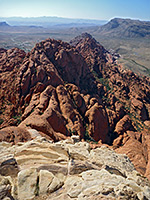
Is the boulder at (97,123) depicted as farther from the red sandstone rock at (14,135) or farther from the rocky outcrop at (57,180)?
the rocky outcrop at (57,180)

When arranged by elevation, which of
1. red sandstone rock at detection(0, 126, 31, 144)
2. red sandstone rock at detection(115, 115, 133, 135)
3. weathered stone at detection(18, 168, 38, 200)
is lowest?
red sandstone rock at detection(115, 115, 133, 135)

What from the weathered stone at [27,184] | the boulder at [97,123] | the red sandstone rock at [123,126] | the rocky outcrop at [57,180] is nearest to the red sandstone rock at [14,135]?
the rocky outcrop at [57,180]

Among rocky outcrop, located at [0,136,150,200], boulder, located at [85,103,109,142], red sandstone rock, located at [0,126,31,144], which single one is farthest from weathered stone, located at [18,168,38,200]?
boulder, located at [85,103,109,142]

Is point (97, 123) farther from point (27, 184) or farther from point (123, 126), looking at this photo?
point (27, 184)

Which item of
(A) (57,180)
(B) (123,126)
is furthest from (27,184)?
(B) (123,126)

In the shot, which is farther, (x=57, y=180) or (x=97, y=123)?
(x=97, y=123)

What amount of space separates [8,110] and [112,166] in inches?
953

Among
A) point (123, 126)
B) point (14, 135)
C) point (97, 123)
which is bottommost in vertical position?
point (123, 126)

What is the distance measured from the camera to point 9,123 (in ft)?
87.0

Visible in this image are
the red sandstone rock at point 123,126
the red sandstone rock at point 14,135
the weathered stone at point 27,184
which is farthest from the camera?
the red sandstone rock at point 123,126

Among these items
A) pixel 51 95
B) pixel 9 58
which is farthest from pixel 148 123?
pixel 9 58

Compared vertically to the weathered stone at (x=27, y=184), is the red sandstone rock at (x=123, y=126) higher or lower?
lower

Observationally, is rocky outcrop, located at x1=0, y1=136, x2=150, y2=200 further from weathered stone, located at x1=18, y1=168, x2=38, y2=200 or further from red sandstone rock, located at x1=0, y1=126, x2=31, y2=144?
red sandstone rock, located at x1=0, y1=126, x2=31, y2=144

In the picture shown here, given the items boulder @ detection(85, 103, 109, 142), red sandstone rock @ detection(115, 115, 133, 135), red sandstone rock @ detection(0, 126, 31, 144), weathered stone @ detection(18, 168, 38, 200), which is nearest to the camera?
weathered stone @ detection(18, 168, 38, 200)
